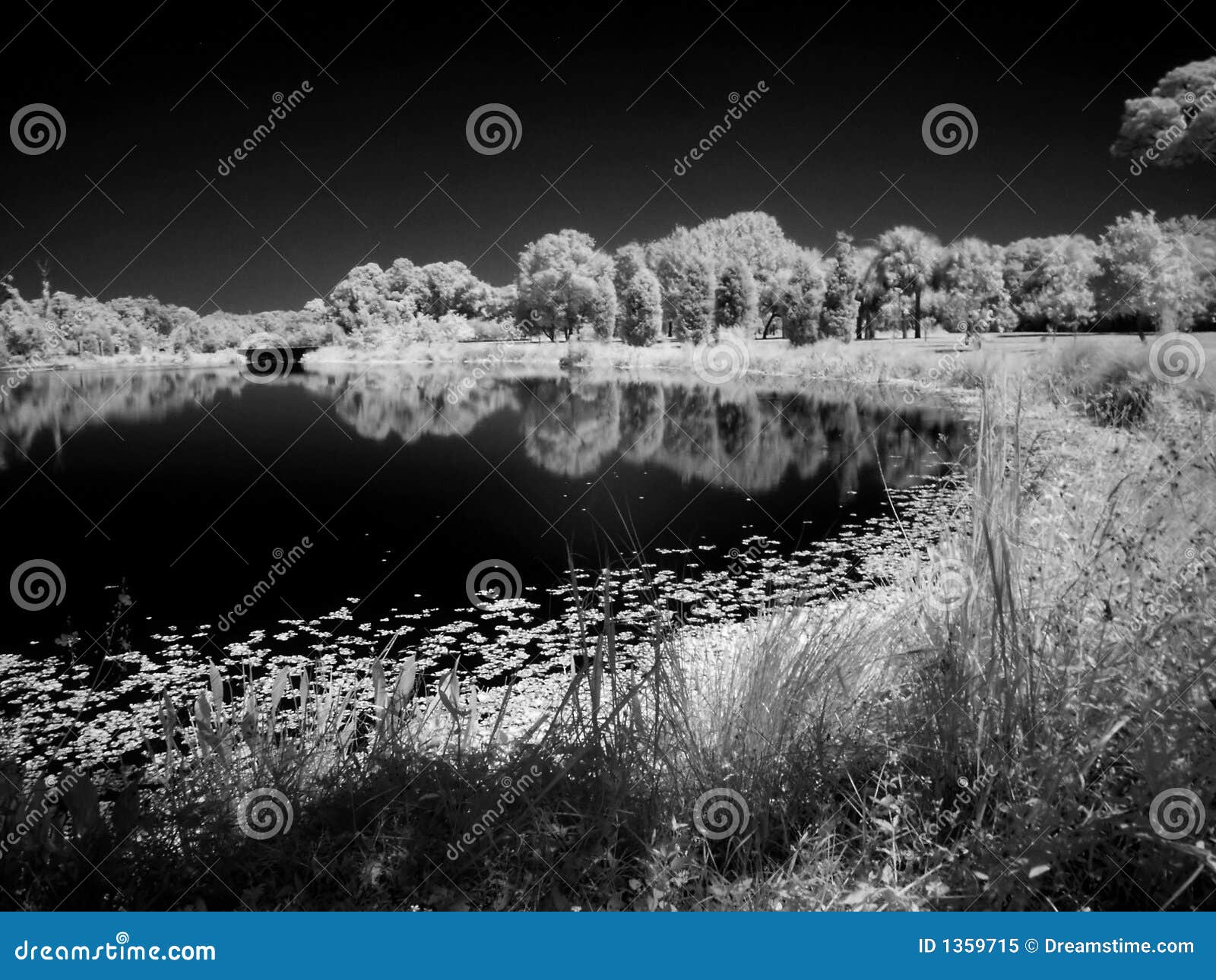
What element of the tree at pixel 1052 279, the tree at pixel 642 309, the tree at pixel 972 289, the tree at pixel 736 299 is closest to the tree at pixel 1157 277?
the tree at pixel 1052 279

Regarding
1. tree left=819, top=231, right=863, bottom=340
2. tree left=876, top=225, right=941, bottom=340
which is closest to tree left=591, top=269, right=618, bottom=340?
tree left=819, top=231, right=863, bottom=340

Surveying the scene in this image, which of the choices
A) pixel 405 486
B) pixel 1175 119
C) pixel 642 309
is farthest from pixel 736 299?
pixel 405 486

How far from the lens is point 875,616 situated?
13.8 ft

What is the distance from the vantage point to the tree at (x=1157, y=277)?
48.4 ft

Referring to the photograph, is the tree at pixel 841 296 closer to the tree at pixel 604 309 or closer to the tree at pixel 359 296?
the tree at pixel 604 309

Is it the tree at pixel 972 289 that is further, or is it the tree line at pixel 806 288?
the tree at pixel 972 289

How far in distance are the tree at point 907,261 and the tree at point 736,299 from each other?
5.52 m

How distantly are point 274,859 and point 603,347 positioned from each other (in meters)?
34.8

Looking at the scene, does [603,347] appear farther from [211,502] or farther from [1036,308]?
[211,502]

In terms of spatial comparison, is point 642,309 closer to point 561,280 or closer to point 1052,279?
point 561,280

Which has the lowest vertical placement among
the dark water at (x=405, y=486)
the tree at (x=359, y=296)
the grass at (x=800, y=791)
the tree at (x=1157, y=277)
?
the grass at (x=800, y=791)

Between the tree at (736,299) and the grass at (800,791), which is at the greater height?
the tree at (736,299)

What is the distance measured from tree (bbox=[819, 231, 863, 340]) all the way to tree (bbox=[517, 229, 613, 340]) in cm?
1059

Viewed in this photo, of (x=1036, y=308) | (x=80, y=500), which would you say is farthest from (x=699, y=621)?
(x=1036, y=308)
